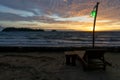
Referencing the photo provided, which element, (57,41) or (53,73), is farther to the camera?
(57,41)

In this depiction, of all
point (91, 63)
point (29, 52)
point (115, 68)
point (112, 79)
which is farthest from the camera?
point (29, 52)

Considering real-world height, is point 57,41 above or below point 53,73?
below

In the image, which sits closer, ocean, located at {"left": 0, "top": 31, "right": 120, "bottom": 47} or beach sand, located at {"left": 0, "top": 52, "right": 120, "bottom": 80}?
beach sand, located at {"left": 0, "top": 52, "right": 120, "bottom": 80}

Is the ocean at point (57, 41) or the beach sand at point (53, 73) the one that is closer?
the beach sand at point (53, 73)

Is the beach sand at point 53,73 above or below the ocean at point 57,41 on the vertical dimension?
above

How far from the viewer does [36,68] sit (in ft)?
26.5

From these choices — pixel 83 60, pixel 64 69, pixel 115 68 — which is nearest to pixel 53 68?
pixel 64 69

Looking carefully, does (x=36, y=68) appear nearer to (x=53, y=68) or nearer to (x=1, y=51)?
(x=53, y=68)

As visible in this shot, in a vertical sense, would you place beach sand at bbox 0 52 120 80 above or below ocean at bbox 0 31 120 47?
above

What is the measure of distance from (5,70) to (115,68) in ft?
13.7

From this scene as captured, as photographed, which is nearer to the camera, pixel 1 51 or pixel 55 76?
pixel 55 76

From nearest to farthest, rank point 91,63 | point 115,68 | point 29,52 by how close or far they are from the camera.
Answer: point 91,63, point 115,68, point 29,52

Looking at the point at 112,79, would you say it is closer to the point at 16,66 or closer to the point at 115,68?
the point at 115,68

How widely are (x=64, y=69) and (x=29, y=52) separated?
500 cm
